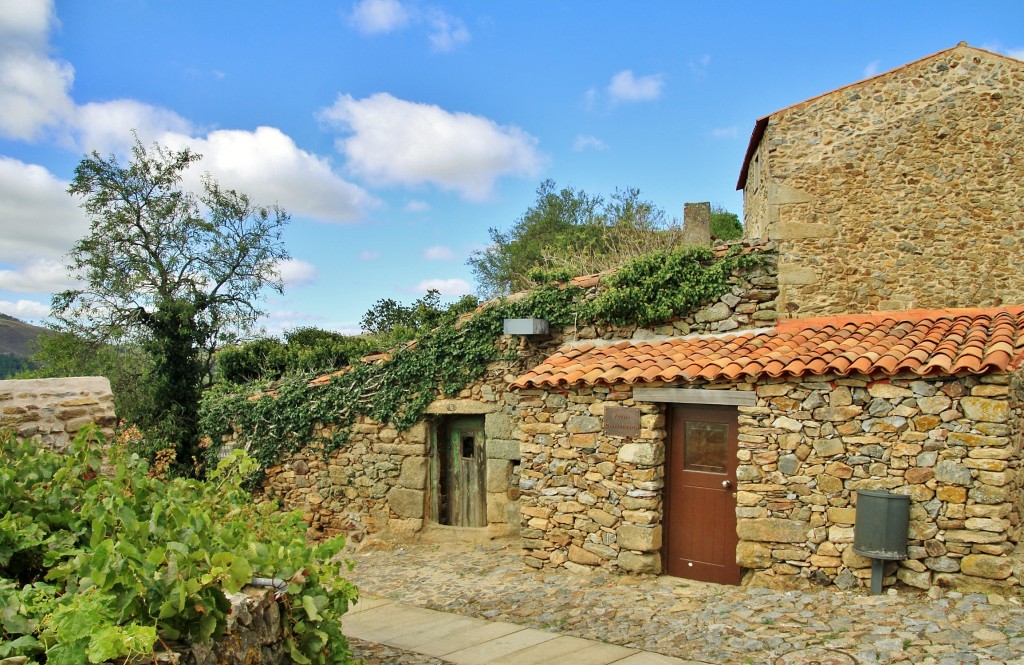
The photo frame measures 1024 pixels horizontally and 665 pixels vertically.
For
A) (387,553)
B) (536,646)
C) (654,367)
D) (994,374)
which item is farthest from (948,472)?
(387,553)

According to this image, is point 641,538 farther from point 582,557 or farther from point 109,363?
point 109,363

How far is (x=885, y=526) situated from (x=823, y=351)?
1.77 meters

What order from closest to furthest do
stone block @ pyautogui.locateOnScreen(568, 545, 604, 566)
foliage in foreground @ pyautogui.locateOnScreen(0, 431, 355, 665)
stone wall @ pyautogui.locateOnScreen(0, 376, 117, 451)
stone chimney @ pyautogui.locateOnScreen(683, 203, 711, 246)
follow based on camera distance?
1. foliage in foreground @ pyautogui.locateOnScreen(0, 431, 355, 665)
2. stone wall @ pyautogui.locateOnScreen(0, 376, 117, 451)
3. stone block @ pyautogui.locateOnScreen(568, 545, 604, 566)
4. stone chimney @ pyautogui.locateOnScreen(683, 203, 711, 246)

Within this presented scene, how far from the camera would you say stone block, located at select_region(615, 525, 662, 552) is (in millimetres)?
7988

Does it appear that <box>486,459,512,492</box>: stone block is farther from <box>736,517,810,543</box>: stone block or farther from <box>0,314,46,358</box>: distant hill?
<box>0,314,46,358</box>: distant hill

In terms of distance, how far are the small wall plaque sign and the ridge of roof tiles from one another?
34cm

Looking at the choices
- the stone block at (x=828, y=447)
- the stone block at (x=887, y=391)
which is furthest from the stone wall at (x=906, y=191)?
the stone block at (x=828, y=447)

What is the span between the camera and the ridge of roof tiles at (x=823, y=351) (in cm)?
671

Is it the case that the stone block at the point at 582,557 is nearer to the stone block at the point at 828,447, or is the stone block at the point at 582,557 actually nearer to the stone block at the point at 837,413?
the stone block at the point at 828,447

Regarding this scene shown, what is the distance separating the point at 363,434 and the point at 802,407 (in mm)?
6547

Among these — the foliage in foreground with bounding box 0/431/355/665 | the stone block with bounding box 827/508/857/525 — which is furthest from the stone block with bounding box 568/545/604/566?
the foliage in foreground with bounding box 0/431/355/665

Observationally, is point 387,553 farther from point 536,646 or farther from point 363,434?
point 536,646

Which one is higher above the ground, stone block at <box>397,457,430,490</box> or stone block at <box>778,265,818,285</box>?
stone block at <box>778,265,818,285</box>

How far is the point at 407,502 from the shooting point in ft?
35.6
